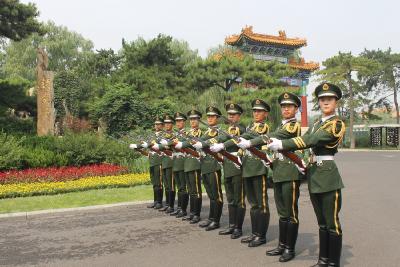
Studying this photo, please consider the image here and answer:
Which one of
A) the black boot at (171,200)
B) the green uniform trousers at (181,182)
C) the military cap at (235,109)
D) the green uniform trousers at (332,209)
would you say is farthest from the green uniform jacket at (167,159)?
the green uniform trousers at (332,209)

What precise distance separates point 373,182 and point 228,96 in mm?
12676

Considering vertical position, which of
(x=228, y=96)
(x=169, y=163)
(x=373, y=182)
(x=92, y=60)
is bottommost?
(x=373, y=182)

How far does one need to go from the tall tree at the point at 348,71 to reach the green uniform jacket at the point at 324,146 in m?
35.4

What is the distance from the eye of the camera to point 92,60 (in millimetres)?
33000

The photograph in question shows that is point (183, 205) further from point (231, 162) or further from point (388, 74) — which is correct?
point (388, 74)

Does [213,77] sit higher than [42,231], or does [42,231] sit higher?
[213,77]

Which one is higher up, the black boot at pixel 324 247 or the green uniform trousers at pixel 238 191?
the green uniform trousers at pixel 238 191

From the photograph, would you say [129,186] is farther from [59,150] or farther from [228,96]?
[228,96]

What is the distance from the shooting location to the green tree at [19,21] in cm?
1567

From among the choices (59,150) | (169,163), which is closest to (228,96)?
(59,150)

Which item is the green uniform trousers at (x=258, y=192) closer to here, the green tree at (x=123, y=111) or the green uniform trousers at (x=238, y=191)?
the green uniform trousers at (x=238, y=191)

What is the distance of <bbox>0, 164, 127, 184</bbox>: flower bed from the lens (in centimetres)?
1071

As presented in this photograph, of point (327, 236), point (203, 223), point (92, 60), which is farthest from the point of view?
point (92, 60)

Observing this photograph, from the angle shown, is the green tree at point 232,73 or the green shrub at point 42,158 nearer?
the green shrub at point 42,158
